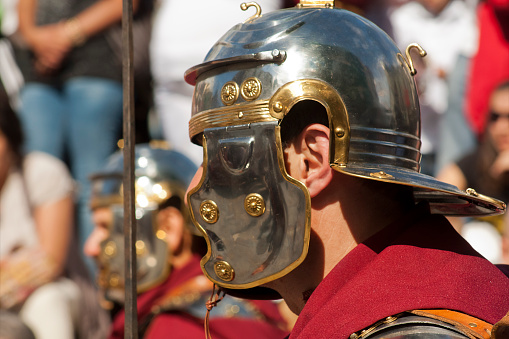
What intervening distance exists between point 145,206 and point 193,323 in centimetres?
104

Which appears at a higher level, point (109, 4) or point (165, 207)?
point (109, 4)

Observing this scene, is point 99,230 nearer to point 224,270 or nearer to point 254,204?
point 224,270

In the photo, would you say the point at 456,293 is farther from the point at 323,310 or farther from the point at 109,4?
the point at 109,4

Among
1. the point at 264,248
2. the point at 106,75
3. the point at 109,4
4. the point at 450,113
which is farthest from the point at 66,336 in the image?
the point at 264,248

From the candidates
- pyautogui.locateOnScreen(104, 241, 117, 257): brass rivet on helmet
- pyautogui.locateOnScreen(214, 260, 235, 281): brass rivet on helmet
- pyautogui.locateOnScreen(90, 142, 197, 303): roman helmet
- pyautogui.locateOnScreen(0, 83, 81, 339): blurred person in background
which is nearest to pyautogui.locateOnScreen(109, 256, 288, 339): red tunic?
pyautogui.locateOnScreen(90, 142, 197, 303): roman helmet

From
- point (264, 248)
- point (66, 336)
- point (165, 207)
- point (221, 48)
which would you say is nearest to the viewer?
point (264, 248)

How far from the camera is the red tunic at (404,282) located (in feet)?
6.07

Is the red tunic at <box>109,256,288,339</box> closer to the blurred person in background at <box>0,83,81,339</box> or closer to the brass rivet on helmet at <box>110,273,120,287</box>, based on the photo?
the brass rivet on helmet at <box>110,273,120,287</box>

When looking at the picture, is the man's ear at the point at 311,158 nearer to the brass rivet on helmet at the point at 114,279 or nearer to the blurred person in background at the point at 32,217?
the brass rivet on helmet at the point at 114,279

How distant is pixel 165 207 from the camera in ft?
16.4

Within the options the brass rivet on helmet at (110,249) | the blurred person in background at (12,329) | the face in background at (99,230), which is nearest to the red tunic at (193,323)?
the brass rivet on helmet at (110,249)

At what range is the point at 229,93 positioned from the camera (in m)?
2.23

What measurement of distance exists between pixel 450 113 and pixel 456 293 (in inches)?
148

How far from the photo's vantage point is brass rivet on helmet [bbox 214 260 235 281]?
225cm
